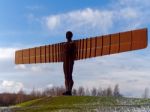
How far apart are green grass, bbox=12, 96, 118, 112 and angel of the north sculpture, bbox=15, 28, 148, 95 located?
106cm

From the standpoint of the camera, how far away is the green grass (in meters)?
24.9

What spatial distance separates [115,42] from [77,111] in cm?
493

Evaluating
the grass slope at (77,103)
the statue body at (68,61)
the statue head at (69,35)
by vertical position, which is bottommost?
the grass slope at (77,103)

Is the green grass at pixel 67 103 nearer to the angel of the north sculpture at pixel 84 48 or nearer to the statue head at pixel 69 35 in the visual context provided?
the angel of the north sculpture at pixel 84 48

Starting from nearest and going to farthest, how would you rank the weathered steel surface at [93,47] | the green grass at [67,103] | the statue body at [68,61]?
1. the green grass at [67,103]
2. the weathered steel surface at [93,47]
3. the statue body at [68,61]

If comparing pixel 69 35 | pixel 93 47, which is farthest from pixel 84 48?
pixel 69 35

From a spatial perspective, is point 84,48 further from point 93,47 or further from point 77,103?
point 77,103

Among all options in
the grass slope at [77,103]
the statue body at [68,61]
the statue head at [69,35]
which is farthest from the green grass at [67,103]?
the statue head at [69,35]

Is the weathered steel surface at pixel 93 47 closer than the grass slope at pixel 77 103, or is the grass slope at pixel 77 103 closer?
the grass slope at pixel 77 103

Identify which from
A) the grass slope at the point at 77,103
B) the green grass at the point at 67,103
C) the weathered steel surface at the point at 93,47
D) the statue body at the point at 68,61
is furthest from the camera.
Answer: the statue body at the point at 68,61

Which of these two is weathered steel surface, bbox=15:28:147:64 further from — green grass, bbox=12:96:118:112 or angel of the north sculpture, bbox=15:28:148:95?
green grass, bbox=12:96:118:112

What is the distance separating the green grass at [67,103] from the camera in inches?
979

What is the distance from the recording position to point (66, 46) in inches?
1089

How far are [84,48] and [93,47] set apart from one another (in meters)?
0.55
